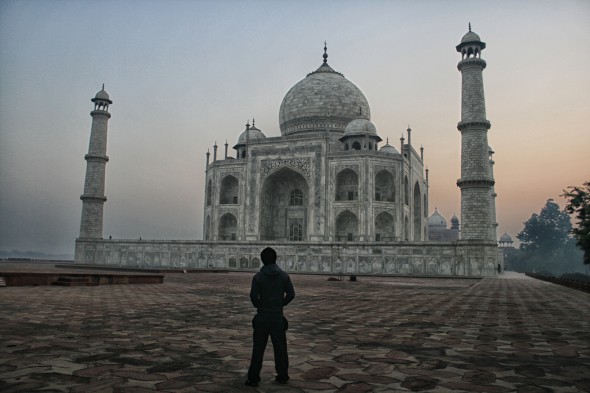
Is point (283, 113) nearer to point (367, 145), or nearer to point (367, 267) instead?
point (367, 145)

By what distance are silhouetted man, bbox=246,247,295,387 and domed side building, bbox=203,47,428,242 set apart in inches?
1085

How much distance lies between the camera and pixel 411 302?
29.7ft

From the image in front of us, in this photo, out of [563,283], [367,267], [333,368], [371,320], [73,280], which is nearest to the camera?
[333,368]

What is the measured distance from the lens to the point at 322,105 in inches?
1497

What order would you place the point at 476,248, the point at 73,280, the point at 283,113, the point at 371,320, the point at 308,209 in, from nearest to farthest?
the point at 371,320
the point at 73,280
the point at 476,248
the point at 308,209
the point at 283,113

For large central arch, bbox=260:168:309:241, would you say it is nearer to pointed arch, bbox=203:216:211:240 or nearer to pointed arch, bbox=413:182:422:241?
pointed arch, bbox=203:216:211:240

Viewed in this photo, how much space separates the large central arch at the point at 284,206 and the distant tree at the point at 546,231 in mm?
39949

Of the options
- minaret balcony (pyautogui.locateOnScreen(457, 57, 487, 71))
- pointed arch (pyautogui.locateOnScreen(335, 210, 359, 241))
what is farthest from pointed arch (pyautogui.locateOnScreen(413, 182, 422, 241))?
minaret balcony (pyautogui.locateOnScreen(457, 57, 487, 71))

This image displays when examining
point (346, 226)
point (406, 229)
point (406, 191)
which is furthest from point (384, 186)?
point (346, 226)

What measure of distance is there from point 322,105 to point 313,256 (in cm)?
1646

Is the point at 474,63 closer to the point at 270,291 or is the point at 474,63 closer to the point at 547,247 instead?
the point at 270,291

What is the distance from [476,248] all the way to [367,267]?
→ 5538 mm

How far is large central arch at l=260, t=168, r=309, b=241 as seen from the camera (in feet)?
111

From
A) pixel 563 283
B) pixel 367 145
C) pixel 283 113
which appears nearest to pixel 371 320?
pixel 563 283
